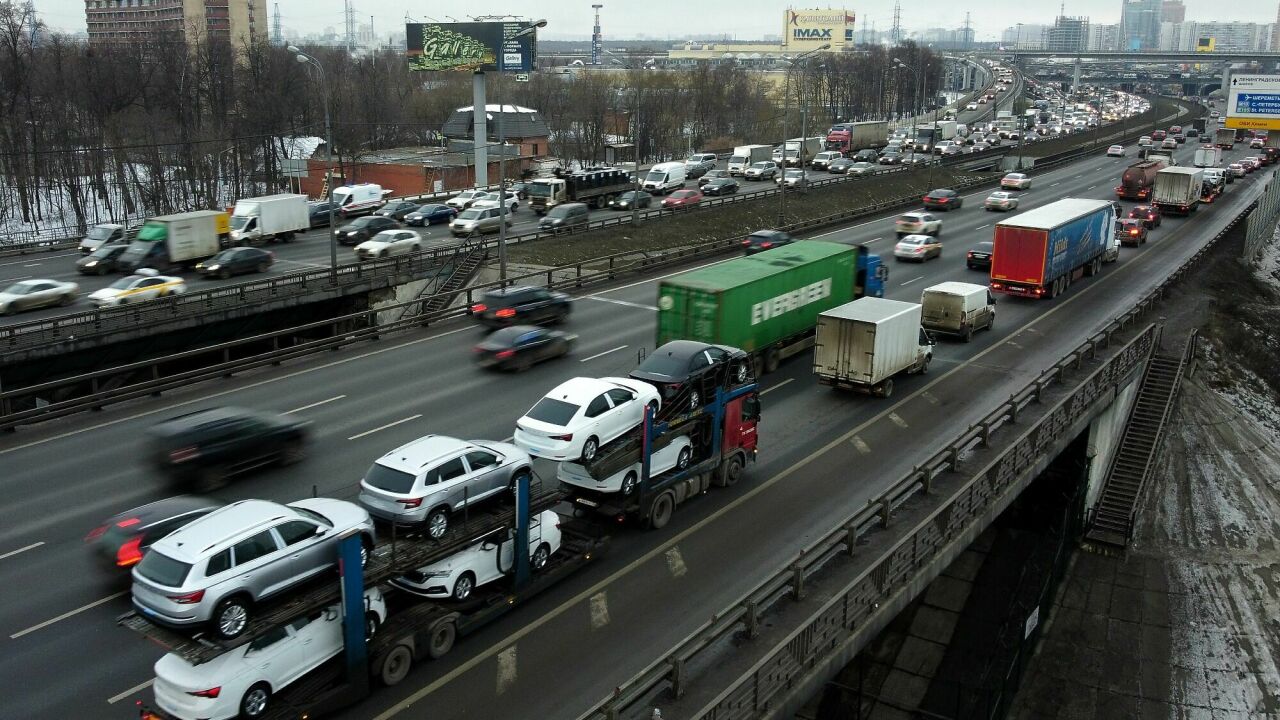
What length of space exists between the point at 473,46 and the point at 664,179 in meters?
17.8

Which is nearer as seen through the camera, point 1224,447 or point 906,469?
point 906,469

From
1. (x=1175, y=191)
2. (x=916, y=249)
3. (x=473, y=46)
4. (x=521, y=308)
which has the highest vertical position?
(x=473, y=46)

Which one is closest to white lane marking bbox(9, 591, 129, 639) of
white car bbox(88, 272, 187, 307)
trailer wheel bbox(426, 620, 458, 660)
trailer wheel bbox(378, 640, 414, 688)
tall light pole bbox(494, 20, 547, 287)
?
trailer wheel bbox(378, 640, 414, 688)

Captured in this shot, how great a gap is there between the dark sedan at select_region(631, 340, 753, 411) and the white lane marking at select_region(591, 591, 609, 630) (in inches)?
172

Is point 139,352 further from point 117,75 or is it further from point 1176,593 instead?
point 117,75

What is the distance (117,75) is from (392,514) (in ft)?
295

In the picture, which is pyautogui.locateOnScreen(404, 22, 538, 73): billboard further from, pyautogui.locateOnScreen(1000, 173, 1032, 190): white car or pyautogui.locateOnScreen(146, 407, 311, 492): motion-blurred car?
pyautogui.locateOnScreen(146, 407, 311, 492): motion-blurred car

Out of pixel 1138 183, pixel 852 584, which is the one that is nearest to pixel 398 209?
pixel 1138 183

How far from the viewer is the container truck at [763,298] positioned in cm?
2634

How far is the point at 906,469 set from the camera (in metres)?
21.8

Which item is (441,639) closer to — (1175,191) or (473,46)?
(1175,191)

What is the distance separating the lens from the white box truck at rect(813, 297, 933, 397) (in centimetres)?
2620

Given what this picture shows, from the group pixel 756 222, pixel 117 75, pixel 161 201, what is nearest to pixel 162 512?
pixel 756 222

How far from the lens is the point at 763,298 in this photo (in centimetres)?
2773
